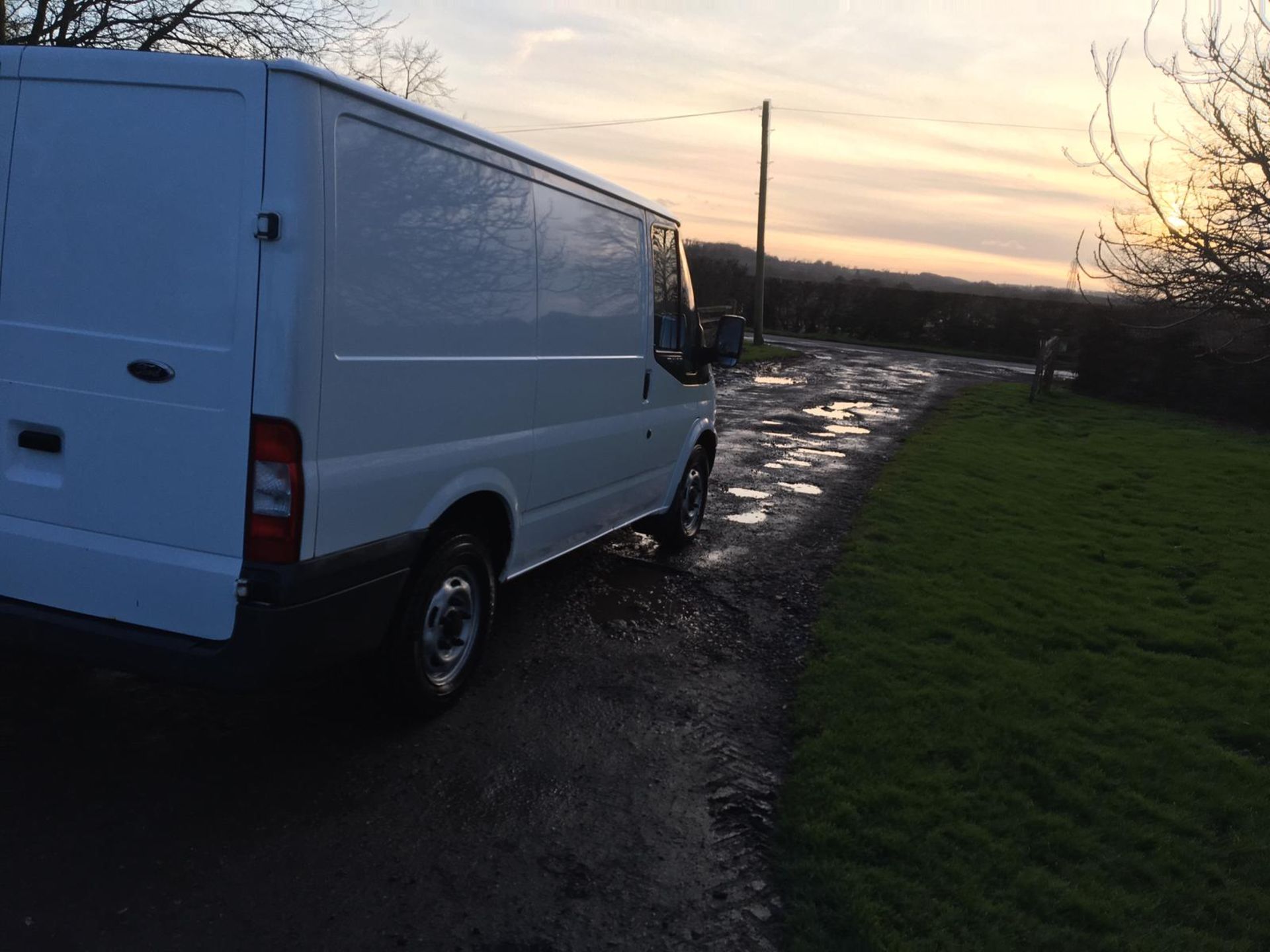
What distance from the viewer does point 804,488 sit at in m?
10.3

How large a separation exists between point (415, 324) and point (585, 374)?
164 centimetres

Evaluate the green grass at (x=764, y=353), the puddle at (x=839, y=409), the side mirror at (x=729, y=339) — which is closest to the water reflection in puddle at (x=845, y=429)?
A: the puddle at (x=839, y=409)

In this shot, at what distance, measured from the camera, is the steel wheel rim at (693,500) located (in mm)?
7328

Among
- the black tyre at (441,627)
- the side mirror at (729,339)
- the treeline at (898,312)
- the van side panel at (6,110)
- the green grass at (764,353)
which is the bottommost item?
the black tyre at (441,627)

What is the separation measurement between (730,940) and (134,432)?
7.83 feet

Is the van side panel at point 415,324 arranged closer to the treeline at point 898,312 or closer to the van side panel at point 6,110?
the van side panel at point 6,110

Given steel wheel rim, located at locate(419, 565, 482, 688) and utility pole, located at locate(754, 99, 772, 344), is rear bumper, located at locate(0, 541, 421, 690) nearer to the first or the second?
steel wheel rim, located at locate(419, 565, 482, 688)

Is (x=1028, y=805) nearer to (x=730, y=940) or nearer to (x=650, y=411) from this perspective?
(x=730, y=940)

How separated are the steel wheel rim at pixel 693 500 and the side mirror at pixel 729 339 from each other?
0.90 metres

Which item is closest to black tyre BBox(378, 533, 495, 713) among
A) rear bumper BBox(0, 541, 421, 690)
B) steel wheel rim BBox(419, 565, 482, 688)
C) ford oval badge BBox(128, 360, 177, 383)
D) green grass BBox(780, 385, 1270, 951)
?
steel wheel rim BBox(419, 565, 482, 688)

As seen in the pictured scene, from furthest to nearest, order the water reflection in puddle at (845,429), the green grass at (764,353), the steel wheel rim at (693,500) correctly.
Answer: the green grass at (764,353) < the water reflection in puddle at (845,429) < the steel wheel rim at (693,500)

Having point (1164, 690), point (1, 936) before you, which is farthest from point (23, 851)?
point (1164, 690)

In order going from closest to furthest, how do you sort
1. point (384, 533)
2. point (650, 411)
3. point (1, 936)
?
1. point (1, 936)
2. point (384, 533)
3. point (650, 411)

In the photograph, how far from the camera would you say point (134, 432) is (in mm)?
3240
